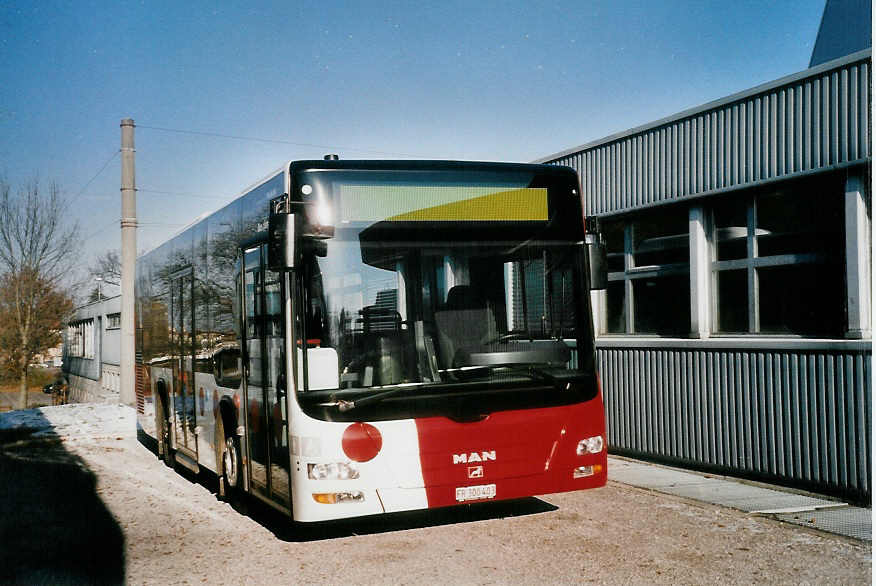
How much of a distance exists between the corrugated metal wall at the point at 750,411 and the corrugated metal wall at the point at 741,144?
1.96 metres

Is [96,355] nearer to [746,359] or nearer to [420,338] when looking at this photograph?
[746,359]

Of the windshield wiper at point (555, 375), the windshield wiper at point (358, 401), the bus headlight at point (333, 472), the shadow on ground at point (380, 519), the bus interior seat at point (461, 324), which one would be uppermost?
the bus interior seat at point (461, 324)

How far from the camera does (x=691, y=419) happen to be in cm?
1038

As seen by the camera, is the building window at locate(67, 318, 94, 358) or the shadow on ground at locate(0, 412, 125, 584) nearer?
the shadow on ground at locate(0, 412, 125, 584)

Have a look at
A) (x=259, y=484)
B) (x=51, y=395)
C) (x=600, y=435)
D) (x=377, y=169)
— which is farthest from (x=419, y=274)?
(x=51, y=395)

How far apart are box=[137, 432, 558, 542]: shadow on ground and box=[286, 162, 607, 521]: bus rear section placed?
1307 mm

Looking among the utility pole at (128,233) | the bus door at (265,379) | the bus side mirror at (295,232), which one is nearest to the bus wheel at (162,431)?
the utility pole at (128,233)

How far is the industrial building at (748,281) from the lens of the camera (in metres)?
8.38

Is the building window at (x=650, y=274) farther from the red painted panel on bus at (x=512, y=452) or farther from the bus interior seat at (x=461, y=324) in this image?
the bus interior seat at (x=461, y=324)

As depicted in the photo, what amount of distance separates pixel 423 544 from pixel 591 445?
4.99 ft

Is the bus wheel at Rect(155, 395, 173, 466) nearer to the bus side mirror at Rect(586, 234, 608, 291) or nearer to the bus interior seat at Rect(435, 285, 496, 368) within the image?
the bus interior seat at Rect(435, 285, 496, 368)

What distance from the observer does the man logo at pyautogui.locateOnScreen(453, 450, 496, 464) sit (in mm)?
6285

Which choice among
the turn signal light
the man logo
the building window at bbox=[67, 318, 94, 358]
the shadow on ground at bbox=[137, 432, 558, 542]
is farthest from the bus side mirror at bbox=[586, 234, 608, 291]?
the building window at bbox=[67, 318, 94, 358]

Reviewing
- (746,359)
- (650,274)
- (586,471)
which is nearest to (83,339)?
(650,274)
